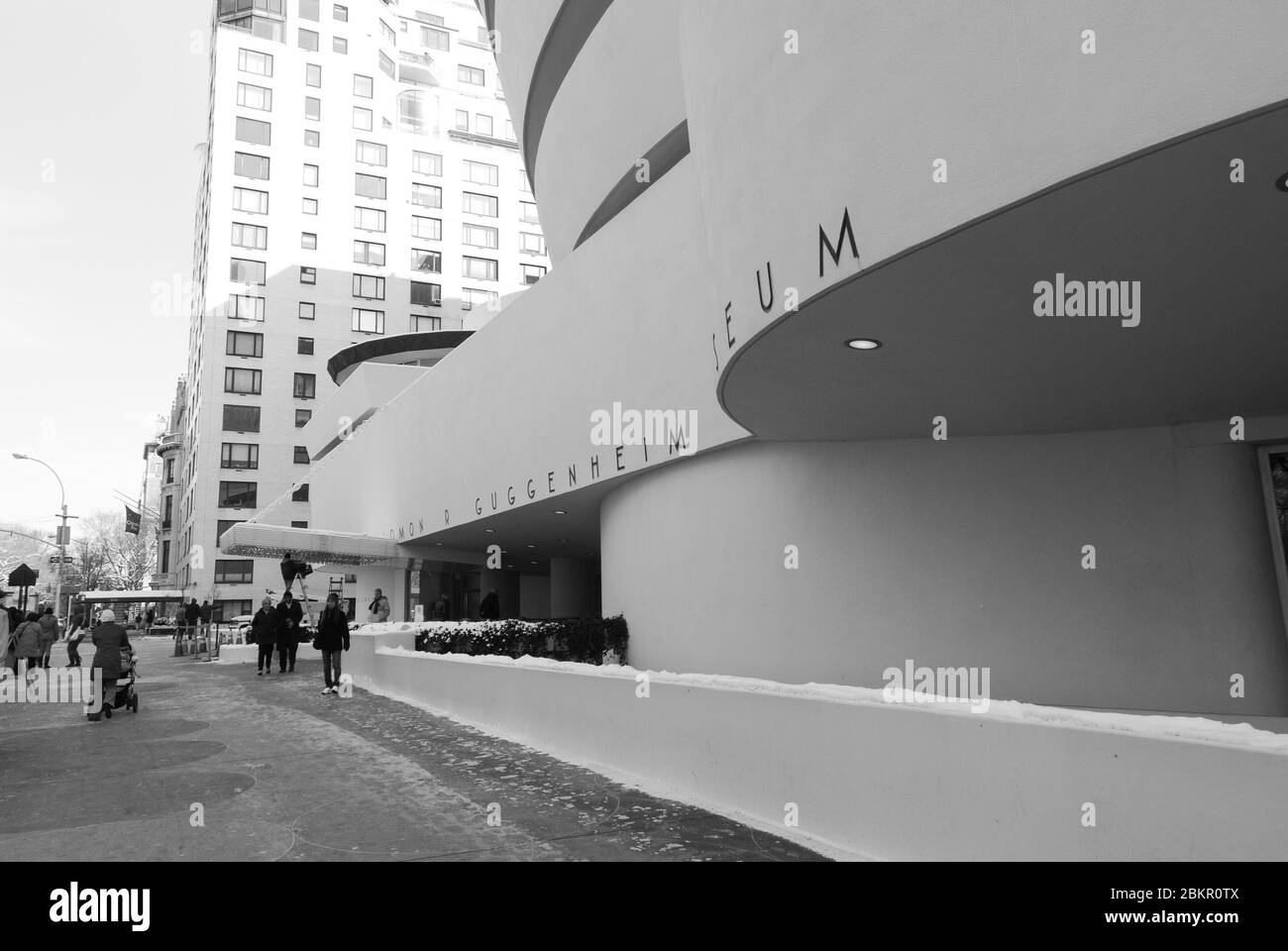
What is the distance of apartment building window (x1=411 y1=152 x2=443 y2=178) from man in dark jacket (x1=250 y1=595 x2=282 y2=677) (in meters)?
43.5

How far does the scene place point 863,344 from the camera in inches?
249

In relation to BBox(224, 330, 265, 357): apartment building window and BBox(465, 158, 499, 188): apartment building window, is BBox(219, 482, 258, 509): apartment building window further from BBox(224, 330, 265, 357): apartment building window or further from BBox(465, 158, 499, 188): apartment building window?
BBox(465, 158, 499, 188): apartment building window

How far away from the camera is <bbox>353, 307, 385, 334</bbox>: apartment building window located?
179ft

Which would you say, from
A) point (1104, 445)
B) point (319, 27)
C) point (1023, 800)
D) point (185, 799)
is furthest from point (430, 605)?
point (319, 27)

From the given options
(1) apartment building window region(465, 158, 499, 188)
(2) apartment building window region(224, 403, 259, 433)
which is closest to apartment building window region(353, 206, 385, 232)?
(1) apartment building window region(465, 158, 499, 188)

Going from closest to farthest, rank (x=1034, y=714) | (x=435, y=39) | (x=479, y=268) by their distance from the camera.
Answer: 1. (x=1034, y=714)
2. (x=479, y=268)
3. (x=435, y=39)

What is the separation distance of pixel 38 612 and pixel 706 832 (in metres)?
20.5

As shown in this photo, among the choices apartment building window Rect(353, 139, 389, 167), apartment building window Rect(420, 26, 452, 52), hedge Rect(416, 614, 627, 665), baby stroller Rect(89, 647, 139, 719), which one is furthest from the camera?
apartment building window Rect(420, 26, 452, 52)

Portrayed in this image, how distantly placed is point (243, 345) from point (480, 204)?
18074mm

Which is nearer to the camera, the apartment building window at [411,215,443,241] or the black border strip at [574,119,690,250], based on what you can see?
the black border strip at [574,119,690,250]

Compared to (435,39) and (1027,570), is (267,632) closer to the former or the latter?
(1027,570)

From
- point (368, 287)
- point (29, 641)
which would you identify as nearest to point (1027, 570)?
point (29, 641)
